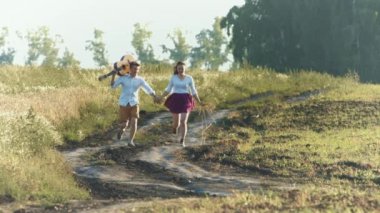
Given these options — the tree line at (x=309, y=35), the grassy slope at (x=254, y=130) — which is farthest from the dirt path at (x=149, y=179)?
the tree line at (x=309, y=35)

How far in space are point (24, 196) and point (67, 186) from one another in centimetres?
114

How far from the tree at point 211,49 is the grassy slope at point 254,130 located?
7265 cm

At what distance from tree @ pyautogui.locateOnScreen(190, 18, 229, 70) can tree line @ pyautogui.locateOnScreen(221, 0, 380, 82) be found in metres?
49.4

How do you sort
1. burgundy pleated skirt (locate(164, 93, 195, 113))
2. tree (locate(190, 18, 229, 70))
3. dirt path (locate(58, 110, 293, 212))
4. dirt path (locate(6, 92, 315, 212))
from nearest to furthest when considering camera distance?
dirt path (locate(6, 92, 315, 212)), dirt path (locate(58, 110, 293, 212)), burgundy pleated skirt (locate(164, 93, 195, 113)), tree (locate(190, 18, 229, 70))

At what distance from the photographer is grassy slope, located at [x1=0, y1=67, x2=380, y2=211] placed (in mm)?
10227

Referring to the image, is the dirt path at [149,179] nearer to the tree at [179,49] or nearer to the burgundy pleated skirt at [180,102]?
the burgundy pleated skirt at [180,102]

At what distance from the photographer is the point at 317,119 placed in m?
20.7

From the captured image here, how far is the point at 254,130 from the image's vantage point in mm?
19781

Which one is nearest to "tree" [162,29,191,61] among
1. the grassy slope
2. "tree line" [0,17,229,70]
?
"tree line" [0,17,229,70]

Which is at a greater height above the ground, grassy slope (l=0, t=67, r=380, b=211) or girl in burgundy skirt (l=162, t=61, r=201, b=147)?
girl in burgundy skirt (l=162, t=61, r=201, b=147)

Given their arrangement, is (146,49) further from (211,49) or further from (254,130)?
(254,130)

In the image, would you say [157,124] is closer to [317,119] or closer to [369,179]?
[317,119]

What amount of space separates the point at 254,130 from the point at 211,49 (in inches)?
3546

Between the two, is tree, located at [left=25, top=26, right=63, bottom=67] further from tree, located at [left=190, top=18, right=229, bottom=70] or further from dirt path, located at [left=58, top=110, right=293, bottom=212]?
dirt path, located at [left=58, top=110, right=293, bottom=212]
